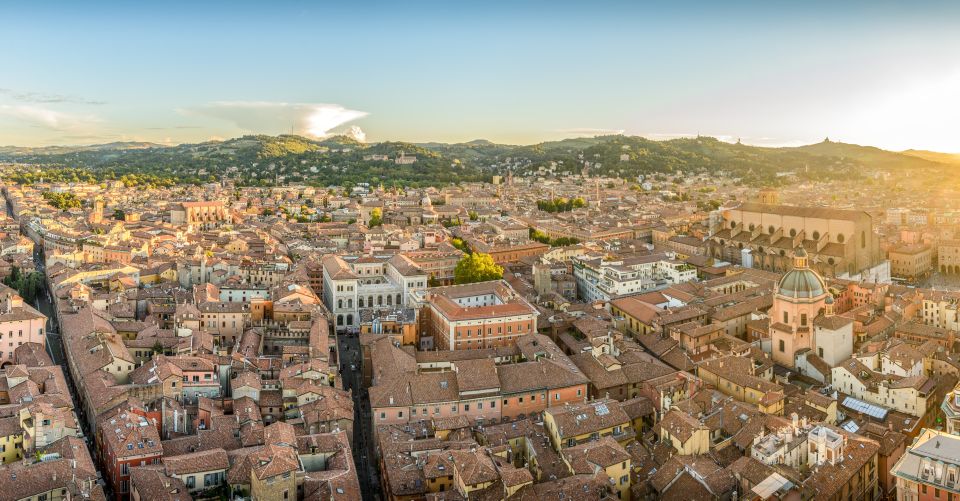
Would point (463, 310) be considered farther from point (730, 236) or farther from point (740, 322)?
point (730, 236)

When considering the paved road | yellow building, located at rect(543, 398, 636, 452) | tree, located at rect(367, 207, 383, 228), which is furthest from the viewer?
tree, located at rect(367, 207, 383, 228)

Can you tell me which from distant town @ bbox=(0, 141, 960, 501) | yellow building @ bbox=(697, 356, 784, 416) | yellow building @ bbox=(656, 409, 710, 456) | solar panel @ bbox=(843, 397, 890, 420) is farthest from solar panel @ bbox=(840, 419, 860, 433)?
yellow building @ bbox=(656, 409, 710, 456)

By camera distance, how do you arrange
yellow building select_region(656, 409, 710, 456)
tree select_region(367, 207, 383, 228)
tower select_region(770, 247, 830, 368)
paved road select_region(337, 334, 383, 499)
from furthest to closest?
tree select_region(367, 207, 383, 228), tower select_region(770, 247, 830, 368), paved road select_region(337, 334, 383, 499), yellow building select_region(656, 409, 710, 456)

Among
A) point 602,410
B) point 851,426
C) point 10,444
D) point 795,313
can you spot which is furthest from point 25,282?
point 851,426

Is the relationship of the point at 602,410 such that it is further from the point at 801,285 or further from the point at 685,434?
the point at 801,285

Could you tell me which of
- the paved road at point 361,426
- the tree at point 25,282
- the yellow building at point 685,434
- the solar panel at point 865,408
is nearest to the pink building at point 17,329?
the tree at point 25,282

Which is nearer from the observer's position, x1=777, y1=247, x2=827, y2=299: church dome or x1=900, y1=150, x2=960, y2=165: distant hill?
x1=777, y1=247, x2=827, y2=299: church dome

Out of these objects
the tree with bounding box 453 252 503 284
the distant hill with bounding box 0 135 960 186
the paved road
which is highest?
the distant hill with bounding box 0 135 960 186

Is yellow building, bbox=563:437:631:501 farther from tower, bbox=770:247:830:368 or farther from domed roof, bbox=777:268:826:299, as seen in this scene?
domed roof, bbox=777:268:826:299
